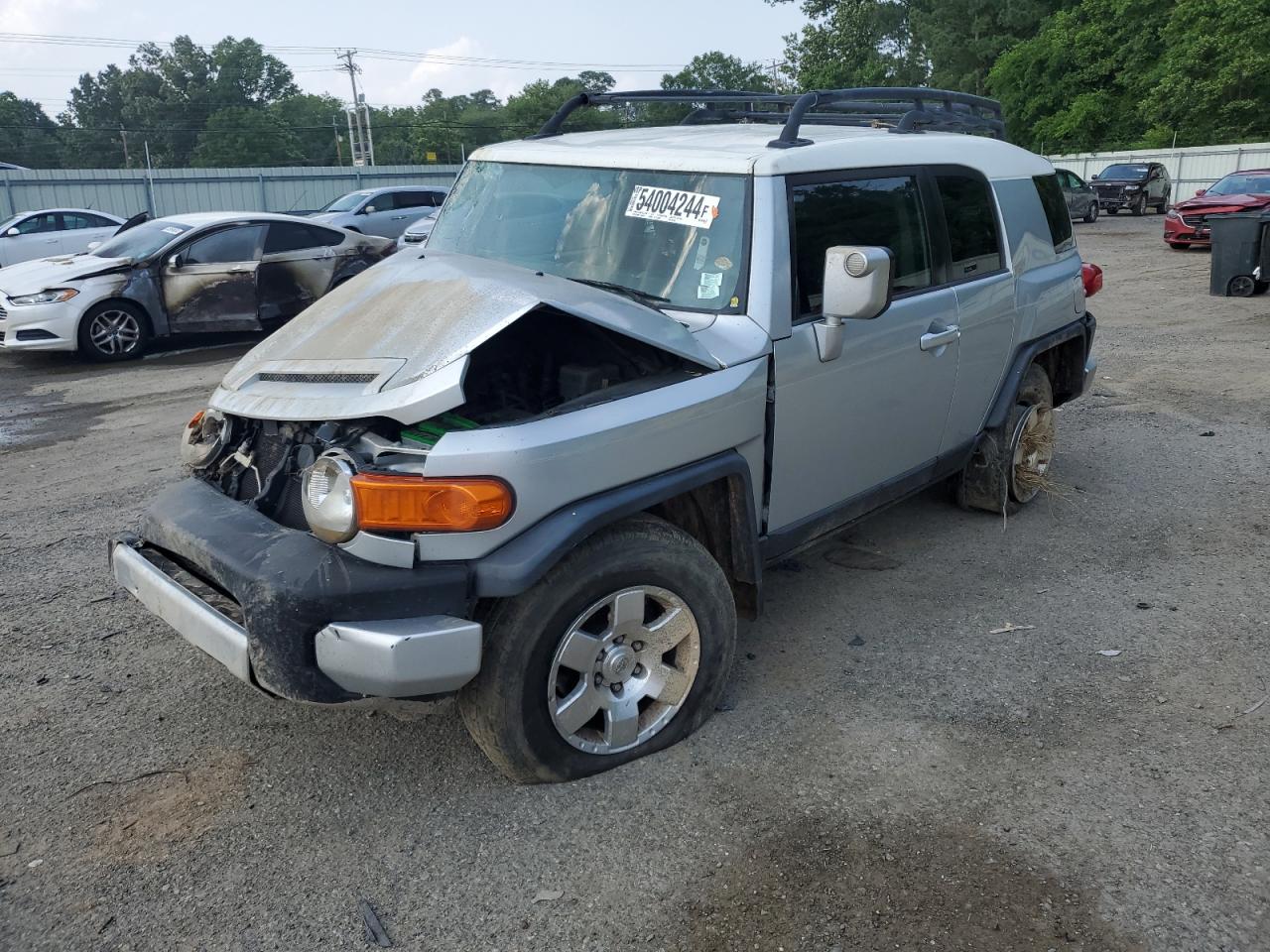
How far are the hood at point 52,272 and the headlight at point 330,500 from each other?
362 inches

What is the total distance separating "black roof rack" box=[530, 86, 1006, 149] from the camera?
4.26 m

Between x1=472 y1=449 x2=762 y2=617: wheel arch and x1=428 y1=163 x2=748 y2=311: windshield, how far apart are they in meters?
0.63

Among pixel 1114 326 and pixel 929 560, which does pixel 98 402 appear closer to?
pixel 929 560

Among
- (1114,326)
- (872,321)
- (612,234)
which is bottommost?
(1114,326)

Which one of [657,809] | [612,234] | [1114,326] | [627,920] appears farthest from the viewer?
[1114,326]

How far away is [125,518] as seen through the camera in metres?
5.68

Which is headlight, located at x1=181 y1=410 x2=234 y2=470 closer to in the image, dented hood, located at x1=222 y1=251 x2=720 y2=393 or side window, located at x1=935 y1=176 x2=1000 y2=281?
dented hood, located at x1=222 y1=251 x2=720 y2=393

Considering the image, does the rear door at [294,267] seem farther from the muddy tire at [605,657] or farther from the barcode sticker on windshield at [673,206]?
the muddy tire at [605,657]

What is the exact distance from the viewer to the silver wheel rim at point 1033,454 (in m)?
5.55

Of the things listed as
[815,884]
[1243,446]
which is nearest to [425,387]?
[815,884]

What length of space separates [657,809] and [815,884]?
21.2 inches

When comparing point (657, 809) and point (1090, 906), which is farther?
point (657, 809)

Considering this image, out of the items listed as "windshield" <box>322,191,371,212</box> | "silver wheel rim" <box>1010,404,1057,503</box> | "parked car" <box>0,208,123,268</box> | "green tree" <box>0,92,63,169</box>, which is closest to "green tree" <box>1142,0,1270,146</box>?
"windshield" <box>322,191,371,212</box>

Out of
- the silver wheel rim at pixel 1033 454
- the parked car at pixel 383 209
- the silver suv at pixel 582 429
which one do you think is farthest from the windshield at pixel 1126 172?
the silver suv at pixel 582 429
